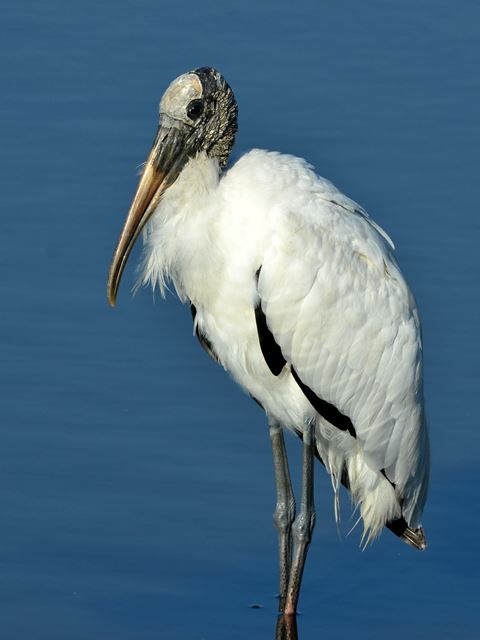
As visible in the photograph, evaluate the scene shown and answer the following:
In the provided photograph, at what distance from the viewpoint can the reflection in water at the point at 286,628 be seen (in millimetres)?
10492

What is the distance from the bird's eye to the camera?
10203 mm

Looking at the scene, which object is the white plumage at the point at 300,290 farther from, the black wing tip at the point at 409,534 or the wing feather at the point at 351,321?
the black wing tip at the point at 409,534

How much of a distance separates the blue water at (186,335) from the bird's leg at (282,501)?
0.44ft

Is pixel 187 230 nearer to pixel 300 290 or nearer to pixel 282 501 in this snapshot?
pixel 300 290

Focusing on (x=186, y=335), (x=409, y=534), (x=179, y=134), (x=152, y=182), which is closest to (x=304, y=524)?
(x=409, y=534)

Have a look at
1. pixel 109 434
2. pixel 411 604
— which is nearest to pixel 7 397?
pixel 109 434

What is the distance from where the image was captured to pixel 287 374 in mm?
10633

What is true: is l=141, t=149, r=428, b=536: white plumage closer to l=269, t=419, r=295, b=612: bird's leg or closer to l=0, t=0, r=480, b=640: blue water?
l=269, t=419, r=295, b=612: bird's leg

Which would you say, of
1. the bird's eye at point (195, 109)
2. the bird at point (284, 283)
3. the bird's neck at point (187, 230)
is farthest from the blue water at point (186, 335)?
the bird's eye at point (195, 109)

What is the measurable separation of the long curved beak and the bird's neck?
5cm

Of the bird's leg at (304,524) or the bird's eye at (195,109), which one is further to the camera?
the bird's leg at (304,524)

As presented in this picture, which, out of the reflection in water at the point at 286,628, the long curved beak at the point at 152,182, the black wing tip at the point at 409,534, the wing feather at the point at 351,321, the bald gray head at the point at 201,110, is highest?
the bald gray head at the point at 201,110

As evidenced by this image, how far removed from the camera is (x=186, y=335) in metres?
12.8

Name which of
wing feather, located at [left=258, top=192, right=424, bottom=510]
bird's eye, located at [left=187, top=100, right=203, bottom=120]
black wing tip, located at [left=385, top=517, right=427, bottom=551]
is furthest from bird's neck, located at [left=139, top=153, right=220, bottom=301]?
black wing tip, located at [left=385, top=517, right=427, bottom=551]
